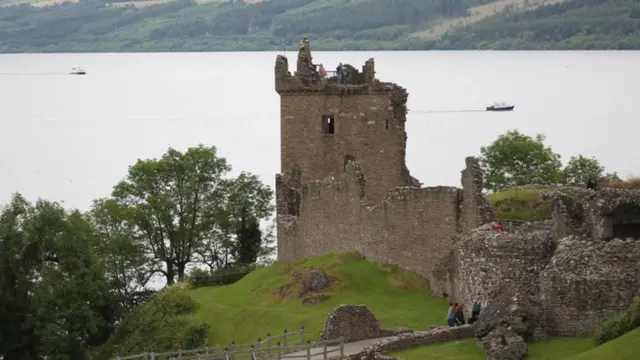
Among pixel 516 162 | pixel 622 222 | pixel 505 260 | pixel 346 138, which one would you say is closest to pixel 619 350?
pixel 505 260

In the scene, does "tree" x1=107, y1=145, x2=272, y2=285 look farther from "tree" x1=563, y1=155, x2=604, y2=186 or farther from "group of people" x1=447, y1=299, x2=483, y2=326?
"group of people" x1=447, y1=299, x2=483, y2=326

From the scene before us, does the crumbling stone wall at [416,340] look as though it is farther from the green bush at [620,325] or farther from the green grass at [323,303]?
the green grass at [323,303]

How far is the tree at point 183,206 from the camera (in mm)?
74688

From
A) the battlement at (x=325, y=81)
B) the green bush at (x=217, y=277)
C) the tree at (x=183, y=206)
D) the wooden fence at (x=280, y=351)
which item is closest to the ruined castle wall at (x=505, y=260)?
the wooden fence at (x=280, y=351)

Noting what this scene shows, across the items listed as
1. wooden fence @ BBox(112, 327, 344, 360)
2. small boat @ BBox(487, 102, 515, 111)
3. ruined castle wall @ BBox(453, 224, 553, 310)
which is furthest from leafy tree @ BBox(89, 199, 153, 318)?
small boat @ BBox(487, 102, 515, 111)

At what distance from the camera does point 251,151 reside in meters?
153

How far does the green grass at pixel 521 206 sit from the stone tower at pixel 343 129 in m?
6.16

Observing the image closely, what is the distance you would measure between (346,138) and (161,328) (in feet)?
33.6

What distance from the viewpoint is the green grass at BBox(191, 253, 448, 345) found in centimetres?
4398

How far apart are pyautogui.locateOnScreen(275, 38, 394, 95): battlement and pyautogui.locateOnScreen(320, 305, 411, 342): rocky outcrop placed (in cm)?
2013

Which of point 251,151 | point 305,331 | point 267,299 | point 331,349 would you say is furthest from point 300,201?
point 251,151

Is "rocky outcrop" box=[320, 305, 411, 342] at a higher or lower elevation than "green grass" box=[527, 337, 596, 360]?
higher

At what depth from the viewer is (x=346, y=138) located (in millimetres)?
59094

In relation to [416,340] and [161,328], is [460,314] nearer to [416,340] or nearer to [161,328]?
[416,340]
